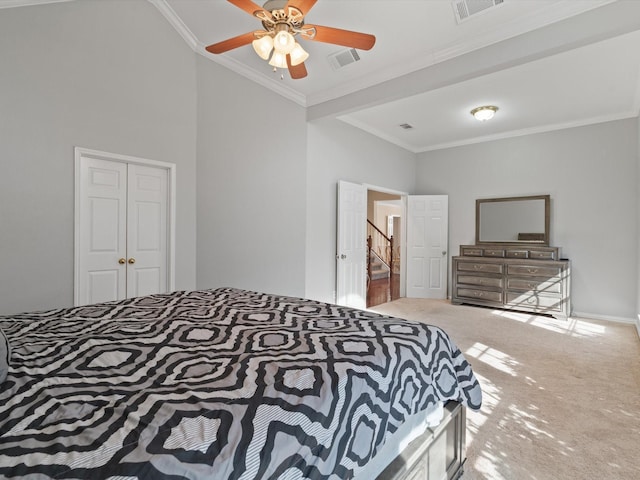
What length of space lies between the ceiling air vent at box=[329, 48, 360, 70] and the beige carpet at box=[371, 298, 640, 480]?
3255 millimetres

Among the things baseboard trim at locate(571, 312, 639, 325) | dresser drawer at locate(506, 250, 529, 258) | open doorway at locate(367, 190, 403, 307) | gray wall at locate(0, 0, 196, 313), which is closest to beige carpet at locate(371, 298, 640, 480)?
baseboard trim at locate(571, 312, 639, 325)

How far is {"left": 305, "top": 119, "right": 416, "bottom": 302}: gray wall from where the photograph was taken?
14.9ft

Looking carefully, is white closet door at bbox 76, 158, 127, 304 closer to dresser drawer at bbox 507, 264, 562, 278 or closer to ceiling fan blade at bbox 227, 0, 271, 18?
ceiling fan blade at bbox 227, 0, 271, 18

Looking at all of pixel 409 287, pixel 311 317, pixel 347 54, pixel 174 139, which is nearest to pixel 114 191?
pixel 174 139

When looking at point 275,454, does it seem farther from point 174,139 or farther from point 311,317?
point 174,139

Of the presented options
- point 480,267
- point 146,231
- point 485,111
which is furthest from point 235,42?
point 480,267

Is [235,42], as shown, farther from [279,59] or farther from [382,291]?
[382,291]

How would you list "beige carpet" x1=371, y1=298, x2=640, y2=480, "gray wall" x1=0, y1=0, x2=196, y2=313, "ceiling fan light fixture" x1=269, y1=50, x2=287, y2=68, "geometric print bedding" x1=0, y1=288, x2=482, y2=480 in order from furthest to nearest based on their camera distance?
"ceiling fan light fixture" x1=269, y1=50, x2=287, y2=68
"gray wall" x1=0, y1=0, x2=196, y2=313
"beige carpet" x1=371, y1=298, x2=640, y2=480
"geometric print bedding" x1=0, y1=288, x2=482, y2=480

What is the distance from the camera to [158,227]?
3230 millimetres

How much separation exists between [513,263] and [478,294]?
28.9 inches

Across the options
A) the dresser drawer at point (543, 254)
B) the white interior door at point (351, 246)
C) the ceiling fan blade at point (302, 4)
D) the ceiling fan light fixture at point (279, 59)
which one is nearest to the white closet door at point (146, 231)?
the ceiling fan light fixture at point (279, 59)

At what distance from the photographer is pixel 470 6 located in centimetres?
261

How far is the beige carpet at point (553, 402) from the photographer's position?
174 centimetres

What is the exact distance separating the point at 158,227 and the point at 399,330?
269 cm
